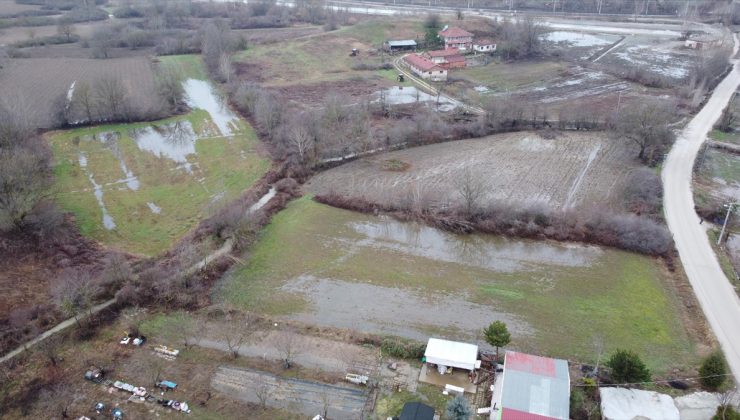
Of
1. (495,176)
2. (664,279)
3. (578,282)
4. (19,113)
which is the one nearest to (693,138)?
(495,176)

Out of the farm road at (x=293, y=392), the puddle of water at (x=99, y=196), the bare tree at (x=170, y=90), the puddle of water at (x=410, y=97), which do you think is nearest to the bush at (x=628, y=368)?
the farm road at (x=293, y=392)

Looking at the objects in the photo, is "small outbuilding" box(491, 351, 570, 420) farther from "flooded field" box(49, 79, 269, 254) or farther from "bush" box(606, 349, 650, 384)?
"flooded field" box(49, 79, 269, 254)

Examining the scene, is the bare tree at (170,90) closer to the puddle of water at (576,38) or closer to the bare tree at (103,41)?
the bare tree at (103,41)

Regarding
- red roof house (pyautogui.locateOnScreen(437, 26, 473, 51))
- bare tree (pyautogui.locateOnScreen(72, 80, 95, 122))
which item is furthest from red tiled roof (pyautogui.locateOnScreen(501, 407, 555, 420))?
red roof house (pyautogui.locateOnScreen(437, 26, 473, 51))

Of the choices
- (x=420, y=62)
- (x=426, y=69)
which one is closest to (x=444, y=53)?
(x=420, y=62)

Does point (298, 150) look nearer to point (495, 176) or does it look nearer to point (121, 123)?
point (495, 176)

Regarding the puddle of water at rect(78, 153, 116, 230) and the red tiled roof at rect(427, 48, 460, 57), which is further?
the red tiled roof at rect(427, 48, 460, 57)

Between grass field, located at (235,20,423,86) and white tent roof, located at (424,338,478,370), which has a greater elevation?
grass field, located at (235,20,423,86)
